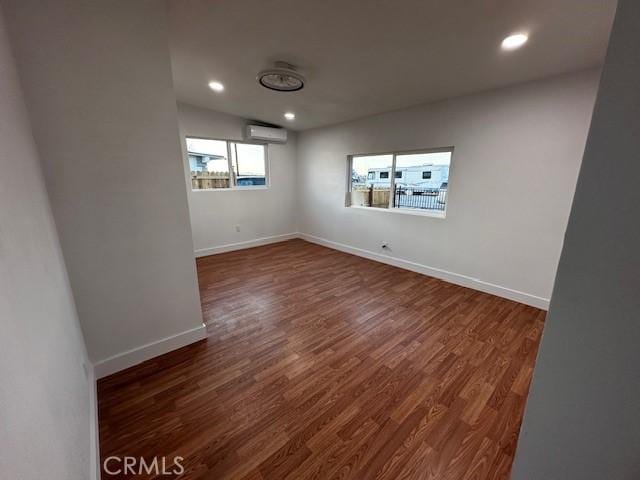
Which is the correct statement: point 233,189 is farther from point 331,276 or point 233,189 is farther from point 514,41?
point 514,41

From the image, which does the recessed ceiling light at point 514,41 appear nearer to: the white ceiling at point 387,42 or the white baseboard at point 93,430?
the white ceiling at point 387,42

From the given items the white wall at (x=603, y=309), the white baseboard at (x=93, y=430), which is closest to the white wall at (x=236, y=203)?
the white baseboard at (x=93, y=430)

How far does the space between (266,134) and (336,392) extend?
14.1 ft

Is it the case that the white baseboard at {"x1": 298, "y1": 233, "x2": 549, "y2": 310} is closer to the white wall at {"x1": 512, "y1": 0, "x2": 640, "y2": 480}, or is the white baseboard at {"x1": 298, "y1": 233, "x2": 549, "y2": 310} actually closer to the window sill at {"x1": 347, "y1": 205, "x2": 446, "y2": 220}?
the window sill at {"x1": 347, "y1": 205, "x2": 446, "y2": 220}

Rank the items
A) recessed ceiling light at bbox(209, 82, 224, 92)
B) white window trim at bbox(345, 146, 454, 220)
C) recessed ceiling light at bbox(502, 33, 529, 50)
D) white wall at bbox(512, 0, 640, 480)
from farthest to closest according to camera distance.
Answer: white window trim at bbox(345, 146, 454, 220) → recessed ceiling light at bbox(209, 82, 224, 92) → recessed ceiling light at bbox(502, 33, 529, 50) → white wall at bbox(512, 0, 640, 480)

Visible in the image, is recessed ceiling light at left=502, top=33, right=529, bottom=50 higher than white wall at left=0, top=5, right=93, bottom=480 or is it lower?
higher

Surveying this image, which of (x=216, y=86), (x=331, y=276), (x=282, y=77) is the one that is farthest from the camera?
(x=331, y=276)

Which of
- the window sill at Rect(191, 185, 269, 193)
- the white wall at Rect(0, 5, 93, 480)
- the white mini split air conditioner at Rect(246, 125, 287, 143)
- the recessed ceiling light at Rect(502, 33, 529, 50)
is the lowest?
the white wall at Rect(0, 5, 93, 480)

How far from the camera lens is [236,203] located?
4770 mm

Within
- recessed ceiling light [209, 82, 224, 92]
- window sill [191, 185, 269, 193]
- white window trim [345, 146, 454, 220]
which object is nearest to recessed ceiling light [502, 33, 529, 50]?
white window trim [345, 146, 454, 220]

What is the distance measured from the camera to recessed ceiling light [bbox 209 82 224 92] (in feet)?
9.76

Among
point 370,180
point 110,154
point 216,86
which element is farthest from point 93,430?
point 370,180

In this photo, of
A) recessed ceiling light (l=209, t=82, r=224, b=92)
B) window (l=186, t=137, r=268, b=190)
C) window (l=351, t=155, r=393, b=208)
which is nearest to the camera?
recessed ceiling light (l=209, t=82, r=224, b=92)

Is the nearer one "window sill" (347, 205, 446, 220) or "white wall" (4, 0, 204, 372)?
"white wall" (4, 0, 204, 372)
